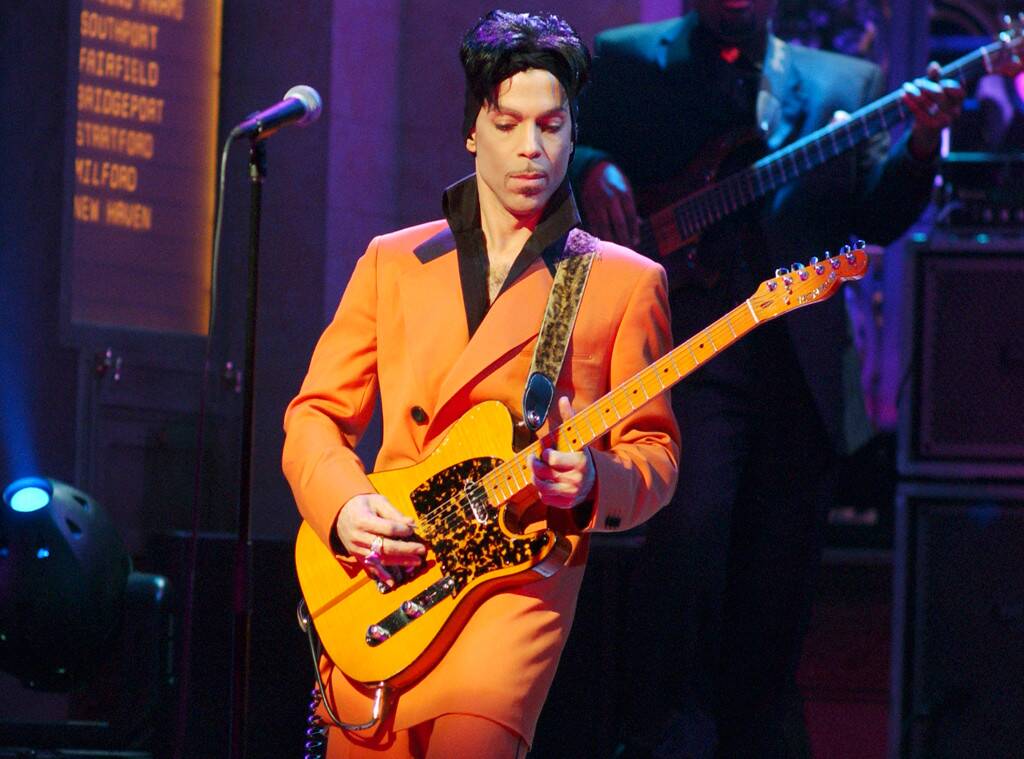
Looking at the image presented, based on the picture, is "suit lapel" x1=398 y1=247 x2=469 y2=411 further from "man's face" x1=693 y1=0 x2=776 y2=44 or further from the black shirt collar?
"man's face" x1=693 y1=0 x2=776 y2=44

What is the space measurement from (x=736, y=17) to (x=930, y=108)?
65 cm

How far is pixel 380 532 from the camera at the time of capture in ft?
9.89

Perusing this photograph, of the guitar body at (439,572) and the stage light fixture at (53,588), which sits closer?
the guitar body at (439,572)

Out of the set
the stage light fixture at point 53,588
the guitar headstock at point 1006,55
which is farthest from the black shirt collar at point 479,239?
the guitar headstock at point 1006,55

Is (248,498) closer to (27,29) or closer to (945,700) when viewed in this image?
(945,700)

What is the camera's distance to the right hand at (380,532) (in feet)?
9.89

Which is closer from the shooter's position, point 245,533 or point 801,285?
point 801,285

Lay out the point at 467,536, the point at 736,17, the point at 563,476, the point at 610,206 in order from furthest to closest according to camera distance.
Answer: the point at 736,17
the point at 610,206
the point at 467,536
the point at 563,476

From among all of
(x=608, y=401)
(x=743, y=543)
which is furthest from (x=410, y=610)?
(x=743, y=543)

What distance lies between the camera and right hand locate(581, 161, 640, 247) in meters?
4.62

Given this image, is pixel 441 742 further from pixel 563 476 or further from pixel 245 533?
pixel 245 533

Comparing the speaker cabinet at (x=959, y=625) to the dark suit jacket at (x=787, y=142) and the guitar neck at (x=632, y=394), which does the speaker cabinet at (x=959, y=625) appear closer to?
the dark suit jacket at (x=787, y=142)

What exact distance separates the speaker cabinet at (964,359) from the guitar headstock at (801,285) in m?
1.94

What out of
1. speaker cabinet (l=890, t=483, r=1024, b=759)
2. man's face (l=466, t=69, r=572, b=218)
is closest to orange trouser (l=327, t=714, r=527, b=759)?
man's face (l=466, t=69, r=572, b=218)
